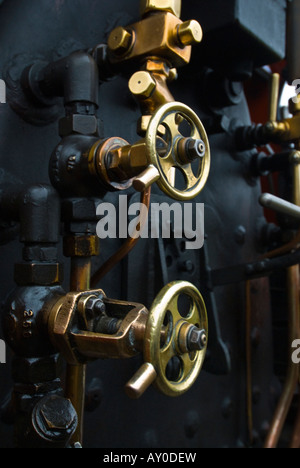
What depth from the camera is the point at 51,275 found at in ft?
2.06

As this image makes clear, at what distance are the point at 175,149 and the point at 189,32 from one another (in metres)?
0.20

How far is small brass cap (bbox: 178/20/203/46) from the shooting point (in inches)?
26.1

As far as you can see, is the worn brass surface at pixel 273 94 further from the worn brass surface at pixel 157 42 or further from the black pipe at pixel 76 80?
the black pipe at pixel 76 80

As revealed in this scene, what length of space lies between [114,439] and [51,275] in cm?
43

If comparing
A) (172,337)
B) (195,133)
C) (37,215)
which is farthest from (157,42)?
(172,337)

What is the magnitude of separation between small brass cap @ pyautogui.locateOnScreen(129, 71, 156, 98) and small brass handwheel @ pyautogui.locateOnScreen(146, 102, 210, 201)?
62 millimetres

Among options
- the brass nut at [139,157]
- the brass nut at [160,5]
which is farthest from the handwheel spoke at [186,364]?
the brass nut at [160,5]

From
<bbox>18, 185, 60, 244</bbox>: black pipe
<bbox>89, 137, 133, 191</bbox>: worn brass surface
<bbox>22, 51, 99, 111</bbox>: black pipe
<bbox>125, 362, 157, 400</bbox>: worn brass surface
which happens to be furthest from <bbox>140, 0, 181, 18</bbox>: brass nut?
<bbox>125, 362, 157, 400</bbox>: worn brass surface

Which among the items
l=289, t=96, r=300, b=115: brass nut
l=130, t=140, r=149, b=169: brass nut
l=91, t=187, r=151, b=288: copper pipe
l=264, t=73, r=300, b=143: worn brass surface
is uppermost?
l=289, t=96, r=300, b=115: brass nut

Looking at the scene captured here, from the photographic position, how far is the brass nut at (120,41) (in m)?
0.70

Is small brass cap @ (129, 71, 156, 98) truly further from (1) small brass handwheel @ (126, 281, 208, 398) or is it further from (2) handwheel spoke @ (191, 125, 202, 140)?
(1) small brass handwheel @ (126, 281, 208, 398)

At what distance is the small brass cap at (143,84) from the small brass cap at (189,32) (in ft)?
0.28
